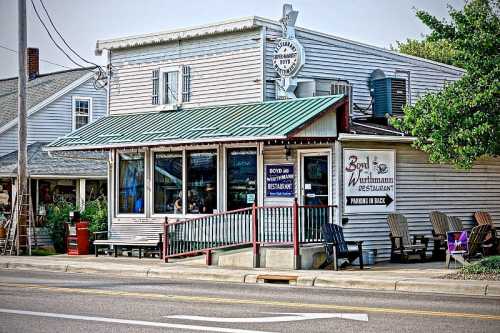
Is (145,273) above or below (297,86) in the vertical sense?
below

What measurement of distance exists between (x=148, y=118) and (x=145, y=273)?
6770mm

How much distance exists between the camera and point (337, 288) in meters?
18.9

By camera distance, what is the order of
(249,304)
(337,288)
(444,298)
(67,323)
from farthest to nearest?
(337,288), (444,298), (249,304), (67,323)

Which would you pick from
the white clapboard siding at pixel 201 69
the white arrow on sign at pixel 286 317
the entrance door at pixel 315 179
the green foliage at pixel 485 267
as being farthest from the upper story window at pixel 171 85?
the white arrow on sign at pixel 286 317

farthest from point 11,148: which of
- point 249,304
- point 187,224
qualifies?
point 249,304

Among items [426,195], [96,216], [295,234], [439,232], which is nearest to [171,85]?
[96,216]

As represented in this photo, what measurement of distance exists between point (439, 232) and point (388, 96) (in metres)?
4.76

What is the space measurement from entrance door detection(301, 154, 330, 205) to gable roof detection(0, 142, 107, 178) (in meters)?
12.4

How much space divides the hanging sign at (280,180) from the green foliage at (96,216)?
7.96 meters

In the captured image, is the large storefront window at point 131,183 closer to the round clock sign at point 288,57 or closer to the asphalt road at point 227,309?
the round clock sign at point 288,57

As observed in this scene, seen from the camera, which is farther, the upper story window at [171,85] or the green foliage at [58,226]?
the green foliage at [58,226]

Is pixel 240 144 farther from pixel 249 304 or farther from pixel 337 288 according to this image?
pixel 249 304

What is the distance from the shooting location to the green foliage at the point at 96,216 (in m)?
30.3

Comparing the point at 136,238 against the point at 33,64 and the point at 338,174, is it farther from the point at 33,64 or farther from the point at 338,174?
the point at 33,64
